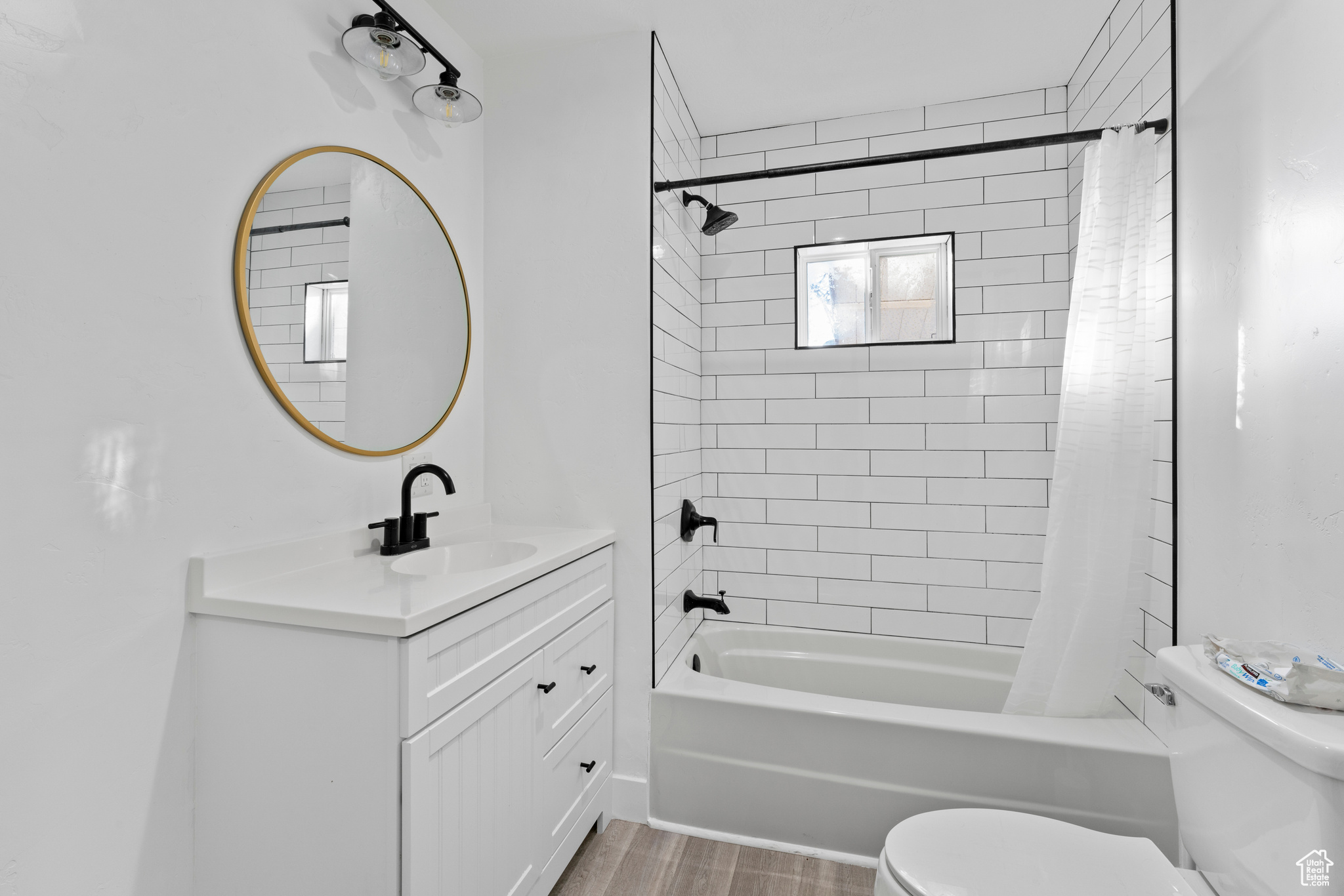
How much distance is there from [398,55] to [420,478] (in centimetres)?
112

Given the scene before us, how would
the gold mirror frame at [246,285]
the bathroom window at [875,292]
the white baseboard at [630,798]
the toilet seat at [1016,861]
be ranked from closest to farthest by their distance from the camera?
the toilet seat at [1016,861]
the gold mirror frame at [246,285]
the white baseboard at [630,798]
the bathroom window at [875,292]

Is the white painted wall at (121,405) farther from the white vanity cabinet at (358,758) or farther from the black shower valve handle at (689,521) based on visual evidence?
the black shower valve handle at (689,521)

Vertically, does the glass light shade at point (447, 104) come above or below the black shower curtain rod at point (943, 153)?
above

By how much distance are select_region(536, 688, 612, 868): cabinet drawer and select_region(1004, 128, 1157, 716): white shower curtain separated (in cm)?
130

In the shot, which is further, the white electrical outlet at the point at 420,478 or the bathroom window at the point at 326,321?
the white electrical outlet at the point at 420,478

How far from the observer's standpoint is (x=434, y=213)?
1878 millimetres

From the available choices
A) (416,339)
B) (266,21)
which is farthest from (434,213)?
(266,21)

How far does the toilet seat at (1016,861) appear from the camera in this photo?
3.58ft

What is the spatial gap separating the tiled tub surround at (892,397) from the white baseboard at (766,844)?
891 mm

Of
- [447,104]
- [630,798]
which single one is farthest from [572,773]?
[447,104]

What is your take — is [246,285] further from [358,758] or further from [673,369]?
[673,369]

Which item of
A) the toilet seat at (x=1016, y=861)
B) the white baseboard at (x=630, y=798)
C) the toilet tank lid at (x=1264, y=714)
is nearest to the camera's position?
the toilet tank lid at (x=1264, y=714)

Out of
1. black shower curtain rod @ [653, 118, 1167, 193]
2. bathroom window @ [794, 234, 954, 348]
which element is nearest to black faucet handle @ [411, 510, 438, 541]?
black shower curtain rod @ [653, 118, 1167, 193]

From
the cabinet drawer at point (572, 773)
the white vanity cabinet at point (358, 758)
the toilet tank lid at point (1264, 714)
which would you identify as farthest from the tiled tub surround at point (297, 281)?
the toilet tank lid at point (1264, 714)
